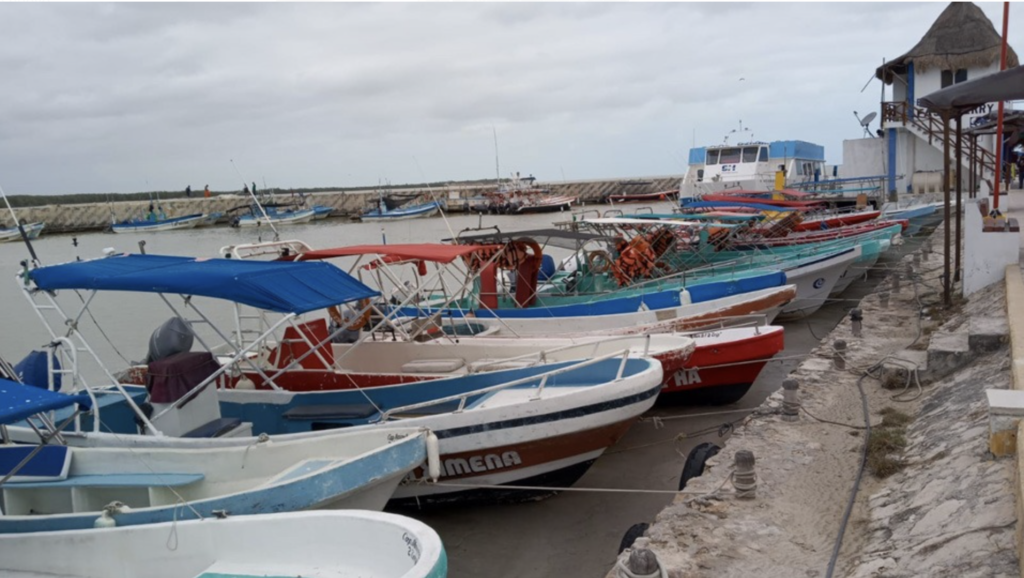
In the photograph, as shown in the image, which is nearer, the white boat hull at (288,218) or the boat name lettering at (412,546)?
the boat name lettering at (412,546)

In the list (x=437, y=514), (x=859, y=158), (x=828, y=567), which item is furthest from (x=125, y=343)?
(x=859, y=158)

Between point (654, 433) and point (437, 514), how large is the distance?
113 inches

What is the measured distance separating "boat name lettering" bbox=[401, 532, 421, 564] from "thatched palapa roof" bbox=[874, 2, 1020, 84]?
29638mm

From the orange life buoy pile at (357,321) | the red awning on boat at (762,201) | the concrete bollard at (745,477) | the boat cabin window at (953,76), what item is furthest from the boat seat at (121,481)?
the boat cabin window at (953,76)

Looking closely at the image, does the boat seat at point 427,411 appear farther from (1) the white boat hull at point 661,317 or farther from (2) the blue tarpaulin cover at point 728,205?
(2) the blue tarpaulin cover at point 728,205

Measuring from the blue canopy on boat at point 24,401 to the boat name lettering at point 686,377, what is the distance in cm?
626

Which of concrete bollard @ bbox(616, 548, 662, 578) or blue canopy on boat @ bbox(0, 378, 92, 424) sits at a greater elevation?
blue canopy on boat @ bbox(0, 378, 92, 424)

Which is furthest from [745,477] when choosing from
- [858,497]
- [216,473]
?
[216,473]

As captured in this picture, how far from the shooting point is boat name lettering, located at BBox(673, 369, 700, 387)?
9.21 meters

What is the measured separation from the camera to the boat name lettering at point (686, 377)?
30.2 feet

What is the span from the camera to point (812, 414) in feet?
22.0

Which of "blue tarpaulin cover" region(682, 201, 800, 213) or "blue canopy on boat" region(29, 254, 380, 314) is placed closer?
"blue canopy on boat" region(29, 254, 380, 314)

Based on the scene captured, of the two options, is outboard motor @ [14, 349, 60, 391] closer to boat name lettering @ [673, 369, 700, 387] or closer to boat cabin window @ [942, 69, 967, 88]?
boat name lettering @ [673, 369, 700, 387]

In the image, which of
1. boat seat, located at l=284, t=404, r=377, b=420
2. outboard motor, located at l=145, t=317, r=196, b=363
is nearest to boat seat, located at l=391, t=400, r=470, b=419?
boat seat, located at l=284, t=404, r=377, b=420
